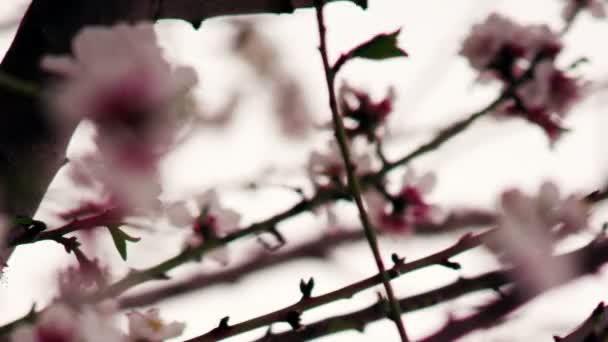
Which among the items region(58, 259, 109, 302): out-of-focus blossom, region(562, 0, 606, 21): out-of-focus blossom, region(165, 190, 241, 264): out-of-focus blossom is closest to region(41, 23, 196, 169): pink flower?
region(58, 259, 109, 302): out-of-focus blossom

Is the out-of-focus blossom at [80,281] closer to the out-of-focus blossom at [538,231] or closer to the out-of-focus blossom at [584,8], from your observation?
the out-of-focus blossom at [538,231]

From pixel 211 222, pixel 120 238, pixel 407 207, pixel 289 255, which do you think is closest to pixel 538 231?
pixel 407 207

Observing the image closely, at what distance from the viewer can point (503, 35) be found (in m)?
0.53

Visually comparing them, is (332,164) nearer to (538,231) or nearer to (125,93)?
(538,231)

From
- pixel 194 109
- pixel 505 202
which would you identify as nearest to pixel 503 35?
pixel 505 202

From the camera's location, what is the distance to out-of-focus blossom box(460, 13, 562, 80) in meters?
0.52

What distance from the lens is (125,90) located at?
255 mm

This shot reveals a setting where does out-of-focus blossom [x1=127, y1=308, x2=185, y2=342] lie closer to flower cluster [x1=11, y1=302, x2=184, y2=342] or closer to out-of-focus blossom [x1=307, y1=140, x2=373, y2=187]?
flower cluster [x1=11, y1=302, x2=184, y2=342]

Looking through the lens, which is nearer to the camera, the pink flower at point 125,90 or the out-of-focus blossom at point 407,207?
the pink flower at point 125,90

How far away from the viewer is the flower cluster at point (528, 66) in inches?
19.7

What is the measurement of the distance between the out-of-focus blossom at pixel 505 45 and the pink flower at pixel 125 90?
329mm

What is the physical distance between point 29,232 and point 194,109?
0.10m

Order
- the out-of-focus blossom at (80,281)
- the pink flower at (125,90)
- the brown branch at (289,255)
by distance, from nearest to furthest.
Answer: the pink flower at (125,90) → the out-of-focus blossom at (80,281) → the brown branch at (289,255)

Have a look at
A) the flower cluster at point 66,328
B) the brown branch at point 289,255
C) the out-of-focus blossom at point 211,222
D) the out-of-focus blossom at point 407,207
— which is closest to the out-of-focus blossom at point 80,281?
the flower cluster at point 66,328
